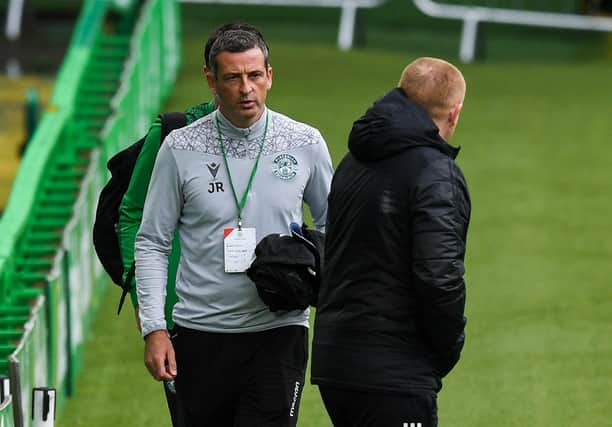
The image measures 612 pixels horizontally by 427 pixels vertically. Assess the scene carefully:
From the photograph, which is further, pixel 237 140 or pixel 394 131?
Answer: pixel 237 140

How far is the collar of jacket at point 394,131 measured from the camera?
4992mm

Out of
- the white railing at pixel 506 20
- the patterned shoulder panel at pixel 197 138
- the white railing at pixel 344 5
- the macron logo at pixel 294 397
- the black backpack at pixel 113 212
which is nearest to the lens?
the patterned shoulder panel at pixel 197 138

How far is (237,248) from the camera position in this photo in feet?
18.2

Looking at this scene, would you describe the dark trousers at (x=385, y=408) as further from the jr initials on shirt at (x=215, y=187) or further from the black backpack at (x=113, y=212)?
the black backpack at (x=113, y=212)

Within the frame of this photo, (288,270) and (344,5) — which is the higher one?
(288,270)

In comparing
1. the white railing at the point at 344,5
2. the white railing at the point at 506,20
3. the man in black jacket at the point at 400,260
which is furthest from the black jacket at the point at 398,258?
the white railing at the point at 344,5

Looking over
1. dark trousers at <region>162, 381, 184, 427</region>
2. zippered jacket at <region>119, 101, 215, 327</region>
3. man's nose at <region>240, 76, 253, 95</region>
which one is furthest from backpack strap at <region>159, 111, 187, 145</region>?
dark trousers at <region>162, 381, 184, 427</region>

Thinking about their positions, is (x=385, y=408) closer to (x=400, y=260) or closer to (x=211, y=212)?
(x=400, y=260)

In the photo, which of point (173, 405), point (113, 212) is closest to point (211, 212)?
point (113, 212)

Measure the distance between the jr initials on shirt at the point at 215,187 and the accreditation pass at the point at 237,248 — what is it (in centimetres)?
14

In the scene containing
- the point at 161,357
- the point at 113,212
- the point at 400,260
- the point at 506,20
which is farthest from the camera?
the point at 506,20

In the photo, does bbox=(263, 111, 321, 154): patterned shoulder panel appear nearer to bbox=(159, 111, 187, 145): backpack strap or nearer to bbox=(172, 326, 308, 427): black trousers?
bbox=(159, 111, 187, 145): backpack strap

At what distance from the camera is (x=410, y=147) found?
5.00 m

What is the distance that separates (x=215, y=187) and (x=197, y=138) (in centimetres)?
20
